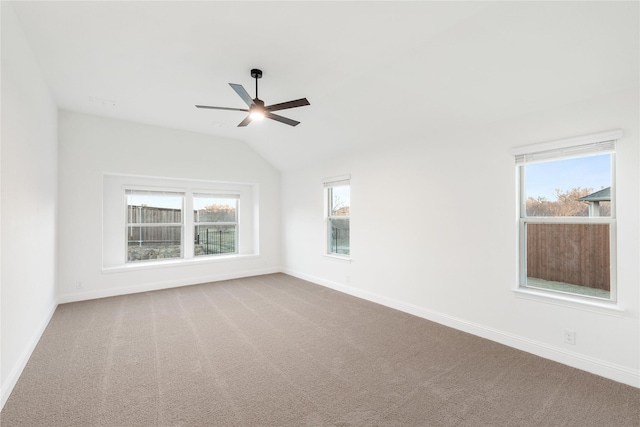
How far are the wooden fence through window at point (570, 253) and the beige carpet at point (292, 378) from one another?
0.83m

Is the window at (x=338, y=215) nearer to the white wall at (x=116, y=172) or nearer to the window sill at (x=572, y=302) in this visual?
the white wall at (x=116, y=172)

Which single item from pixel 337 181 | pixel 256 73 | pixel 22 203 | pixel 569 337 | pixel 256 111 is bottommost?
pixel 569 337

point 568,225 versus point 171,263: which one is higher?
point 568,225

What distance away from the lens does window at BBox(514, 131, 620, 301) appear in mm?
2652

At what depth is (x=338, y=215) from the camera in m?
5.53

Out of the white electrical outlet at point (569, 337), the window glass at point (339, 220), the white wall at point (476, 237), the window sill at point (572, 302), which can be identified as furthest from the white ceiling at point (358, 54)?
the white electrical outlet at point (569, 337)

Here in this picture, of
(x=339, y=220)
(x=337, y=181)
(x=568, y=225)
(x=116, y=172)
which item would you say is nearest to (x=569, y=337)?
(x=568, y=225)

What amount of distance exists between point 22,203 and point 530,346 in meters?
4.92

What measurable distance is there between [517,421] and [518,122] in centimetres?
267

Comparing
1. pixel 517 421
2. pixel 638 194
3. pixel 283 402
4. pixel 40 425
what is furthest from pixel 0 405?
pixel 638 194

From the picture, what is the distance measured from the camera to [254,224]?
681 centimetres

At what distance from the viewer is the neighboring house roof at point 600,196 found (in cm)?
265

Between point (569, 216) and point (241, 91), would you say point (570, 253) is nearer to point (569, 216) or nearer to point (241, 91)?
point (569, 216)

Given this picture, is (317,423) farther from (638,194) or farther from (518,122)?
(518,122)
